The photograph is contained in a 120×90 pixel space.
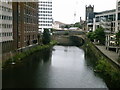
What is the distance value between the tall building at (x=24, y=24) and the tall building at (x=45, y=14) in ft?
117

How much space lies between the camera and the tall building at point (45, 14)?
7156 cm

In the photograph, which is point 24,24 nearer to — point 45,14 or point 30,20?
point 30,20

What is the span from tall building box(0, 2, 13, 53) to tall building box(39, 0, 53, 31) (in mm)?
47257

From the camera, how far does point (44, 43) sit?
41.6 m

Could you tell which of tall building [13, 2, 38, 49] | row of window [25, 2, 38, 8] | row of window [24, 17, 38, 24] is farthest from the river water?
row of window [25, 2, 38, 8]

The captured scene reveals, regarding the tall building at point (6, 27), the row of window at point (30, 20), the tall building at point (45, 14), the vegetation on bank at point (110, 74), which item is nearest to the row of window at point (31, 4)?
the row of window at point (30, 20)

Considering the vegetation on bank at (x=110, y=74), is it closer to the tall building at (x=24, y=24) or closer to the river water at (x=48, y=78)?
the river water at (x=48, y=78)

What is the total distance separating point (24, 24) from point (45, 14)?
43.7 metres

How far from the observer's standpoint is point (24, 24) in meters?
28.9

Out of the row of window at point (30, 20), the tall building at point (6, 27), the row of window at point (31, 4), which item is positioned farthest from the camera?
the row of window at point (31, 4)

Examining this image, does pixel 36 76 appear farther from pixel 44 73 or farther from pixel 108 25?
pixel 108 25

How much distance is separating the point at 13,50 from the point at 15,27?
2.79 meters

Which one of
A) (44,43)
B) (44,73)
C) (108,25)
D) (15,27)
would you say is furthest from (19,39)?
(108,25)

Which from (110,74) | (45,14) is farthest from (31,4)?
(45,14)
